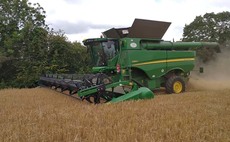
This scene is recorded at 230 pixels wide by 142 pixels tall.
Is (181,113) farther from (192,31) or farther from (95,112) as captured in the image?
(192,31)

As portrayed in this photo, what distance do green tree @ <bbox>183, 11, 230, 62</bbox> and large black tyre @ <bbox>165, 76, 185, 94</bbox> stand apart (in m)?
21.2

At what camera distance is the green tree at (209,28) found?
29.9 metres

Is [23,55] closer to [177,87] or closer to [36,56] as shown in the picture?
[36,56]

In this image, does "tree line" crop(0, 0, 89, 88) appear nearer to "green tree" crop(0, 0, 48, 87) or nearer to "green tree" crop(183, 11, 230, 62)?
"green tree" crop(0, 0, 48, 87)

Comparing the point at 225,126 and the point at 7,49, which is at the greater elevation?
the point at 7,49

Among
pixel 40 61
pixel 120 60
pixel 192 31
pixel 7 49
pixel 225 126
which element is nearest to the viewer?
pixel 225 126

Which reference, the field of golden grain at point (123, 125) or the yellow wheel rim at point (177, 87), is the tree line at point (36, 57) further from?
the field of golden grain at point (123, 125)

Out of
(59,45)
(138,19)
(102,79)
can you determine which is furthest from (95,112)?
(59,45)

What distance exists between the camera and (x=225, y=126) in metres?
4.04

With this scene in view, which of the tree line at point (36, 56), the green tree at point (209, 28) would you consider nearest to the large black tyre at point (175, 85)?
the tree line at point (36, 56)

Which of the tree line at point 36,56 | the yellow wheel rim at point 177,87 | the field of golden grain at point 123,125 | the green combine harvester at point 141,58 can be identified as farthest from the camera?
the tree line at point 36,56

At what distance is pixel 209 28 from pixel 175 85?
Result: 74.3 ft

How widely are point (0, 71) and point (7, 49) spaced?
1.65 m

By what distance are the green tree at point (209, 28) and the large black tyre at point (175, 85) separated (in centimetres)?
2121
